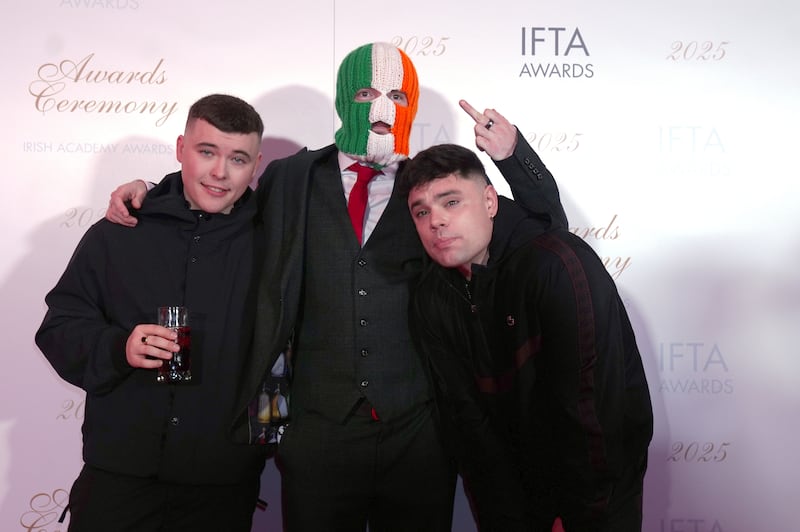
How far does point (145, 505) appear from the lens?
66.2 inches

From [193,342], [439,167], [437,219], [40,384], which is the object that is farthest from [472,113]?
[40,384]

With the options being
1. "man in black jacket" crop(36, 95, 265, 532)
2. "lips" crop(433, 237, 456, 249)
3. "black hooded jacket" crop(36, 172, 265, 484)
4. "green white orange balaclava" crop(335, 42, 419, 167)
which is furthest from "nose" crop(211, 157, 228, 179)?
"lips" crop(433, 237, 456, 249)

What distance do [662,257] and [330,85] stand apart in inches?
55.0

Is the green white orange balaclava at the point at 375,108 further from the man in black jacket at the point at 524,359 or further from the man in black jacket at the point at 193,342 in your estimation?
the man in black jacket at the point at 193,342

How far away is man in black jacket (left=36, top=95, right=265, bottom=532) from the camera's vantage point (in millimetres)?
1668

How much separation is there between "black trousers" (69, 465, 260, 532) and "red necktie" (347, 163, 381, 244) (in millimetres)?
765

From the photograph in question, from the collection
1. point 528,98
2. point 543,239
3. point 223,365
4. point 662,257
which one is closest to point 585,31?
point 528,98

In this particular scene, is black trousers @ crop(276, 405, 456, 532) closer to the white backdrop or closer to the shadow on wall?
the white backdrop

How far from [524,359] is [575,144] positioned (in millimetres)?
1219

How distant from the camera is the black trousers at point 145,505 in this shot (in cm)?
167

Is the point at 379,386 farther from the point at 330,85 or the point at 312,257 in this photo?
the point at 330,85

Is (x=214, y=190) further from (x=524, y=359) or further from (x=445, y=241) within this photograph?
(x=524, y=359)

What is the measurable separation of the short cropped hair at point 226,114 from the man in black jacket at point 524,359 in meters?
0.44

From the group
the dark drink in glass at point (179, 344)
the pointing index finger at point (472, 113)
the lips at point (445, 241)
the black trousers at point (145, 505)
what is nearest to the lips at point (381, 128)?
the pointing index finger at point (472, 113)
